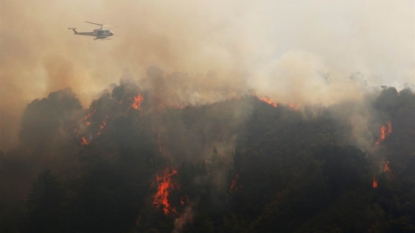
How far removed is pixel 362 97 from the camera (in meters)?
111

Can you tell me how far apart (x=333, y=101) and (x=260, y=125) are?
20.7 m

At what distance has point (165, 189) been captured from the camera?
98.8m

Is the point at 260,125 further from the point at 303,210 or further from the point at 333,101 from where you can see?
the point at 303,210

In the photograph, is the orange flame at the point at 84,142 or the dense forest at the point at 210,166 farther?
the orange flame at the point at 84,142

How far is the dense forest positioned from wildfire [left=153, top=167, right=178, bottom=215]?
0.94ft

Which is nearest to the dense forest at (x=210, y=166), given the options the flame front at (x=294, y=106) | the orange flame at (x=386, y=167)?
the orange flame at (x=386, y=167)

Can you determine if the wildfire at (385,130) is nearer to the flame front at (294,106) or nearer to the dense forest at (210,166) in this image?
the dense forest at (210,166)

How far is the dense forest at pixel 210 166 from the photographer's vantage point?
86.1 metres

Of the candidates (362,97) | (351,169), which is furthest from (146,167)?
(362,97)

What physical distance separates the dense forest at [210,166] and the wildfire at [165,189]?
29 cm

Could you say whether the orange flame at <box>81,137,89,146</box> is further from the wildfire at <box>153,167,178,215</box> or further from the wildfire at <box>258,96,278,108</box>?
the wildfire at <box>258,96,278,108</box>

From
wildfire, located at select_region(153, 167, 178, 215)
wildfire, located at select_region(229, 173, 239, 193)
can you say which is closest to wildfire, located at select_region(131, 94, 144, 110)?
wildfire, located at select_region(153, 167, 178, 215)

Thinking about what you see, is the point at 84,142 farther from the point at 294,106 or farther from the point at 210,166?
the point at 294,106

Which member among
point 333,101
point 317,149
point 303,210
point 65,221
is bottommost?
point 65,221
